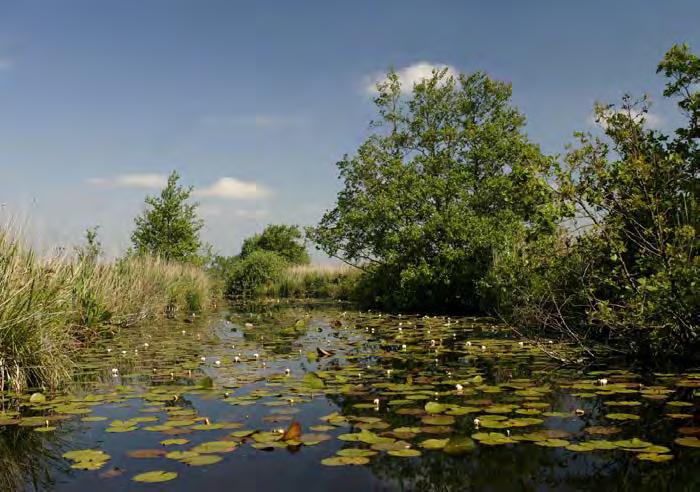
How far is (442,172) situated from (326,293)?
12.7 meters

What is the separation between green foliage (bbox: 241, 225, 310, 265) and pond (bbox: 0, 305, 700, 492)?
34.5 m

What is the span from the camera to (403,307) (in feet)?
Answer: 63.7

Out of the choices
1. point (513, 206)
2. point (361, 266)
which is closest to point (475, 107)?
point (513, 206)

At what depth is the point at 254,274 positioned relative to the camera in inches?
1256

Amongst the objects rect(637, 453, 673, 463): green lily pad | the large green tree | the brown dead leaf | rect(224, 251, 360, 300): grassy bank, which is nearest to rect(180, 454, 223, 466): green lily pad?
the brown dead leaf

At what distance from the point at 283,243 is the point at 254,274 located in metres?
11.7

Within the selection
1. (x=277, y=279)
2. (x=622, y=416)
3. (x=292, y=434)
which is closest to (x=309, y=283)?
(x=277, y=279)

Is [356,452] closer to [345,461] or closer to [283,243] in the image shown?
[345,461]

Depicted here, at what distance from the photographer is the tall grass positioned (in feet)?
101

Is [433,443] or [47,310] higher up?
[47,310]

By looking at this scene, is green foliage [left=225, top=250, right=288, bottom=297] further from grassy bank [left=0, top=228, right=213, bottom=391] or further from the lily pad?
the lily pad

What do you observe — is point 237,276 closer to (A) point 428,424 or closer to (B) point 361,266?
(B) point 361,266

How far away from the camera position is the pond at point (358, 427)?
3816 millimetres

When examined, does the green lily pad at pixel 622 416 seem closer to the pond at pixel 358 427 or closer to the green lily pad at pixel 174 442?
the pond at pixel 358 427
